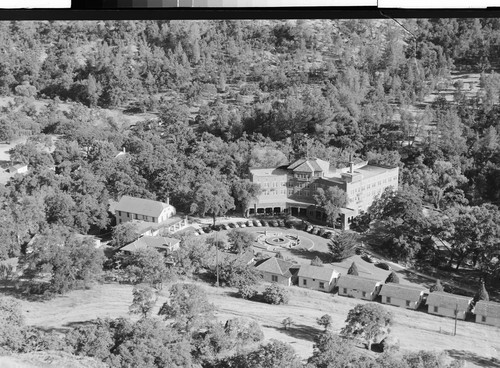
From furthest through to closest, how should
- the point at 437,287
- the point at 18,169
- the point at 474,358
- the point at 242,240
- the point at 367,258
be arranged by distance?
the point at 18,169 → the point at 242,240 → the point at 367,258 → the point at 437,287 → the point at 474,358

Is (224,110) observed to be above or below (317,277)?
above

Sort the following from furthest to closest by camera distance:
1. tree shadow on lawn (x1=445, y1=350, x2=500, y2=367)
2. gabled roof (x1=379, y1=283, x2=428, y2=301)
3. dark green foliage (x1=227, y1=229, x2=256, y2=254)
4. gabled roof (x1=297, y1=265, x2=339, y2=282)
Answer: dark green foliage (x1=227, y1=229, x2=256, y2=254)
gabled roof (x1=297, y1=265, x2=339, y2=282)
gabled roof (x1=379, y1=283, x2=428, y2=301)
tree shadow on lawn (x1=445, y1=350, x2=500, y2=367)

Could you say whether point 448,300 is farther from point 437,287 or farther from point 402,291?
point 402,291

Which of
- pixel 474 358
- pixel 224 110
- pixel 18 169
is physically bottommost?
pixel 474 358

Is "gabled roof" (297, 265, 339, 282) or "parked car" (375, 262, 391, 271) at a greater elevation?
"parked car" (375, 262, 391, 271)

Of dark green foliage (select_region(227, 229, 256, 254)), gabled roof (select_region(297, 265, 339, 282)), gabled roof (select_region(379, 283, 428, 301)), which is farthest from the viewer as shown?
dark green foliage (select_region(227, 229, 256, 254))

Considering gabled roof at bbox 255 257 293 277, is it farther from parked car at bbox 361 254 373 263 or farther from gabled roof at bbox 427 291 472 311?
gabled roof at bbox 427 291 472 311

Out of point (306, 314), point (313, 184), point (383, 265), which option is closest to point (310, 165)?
point (313, 184)

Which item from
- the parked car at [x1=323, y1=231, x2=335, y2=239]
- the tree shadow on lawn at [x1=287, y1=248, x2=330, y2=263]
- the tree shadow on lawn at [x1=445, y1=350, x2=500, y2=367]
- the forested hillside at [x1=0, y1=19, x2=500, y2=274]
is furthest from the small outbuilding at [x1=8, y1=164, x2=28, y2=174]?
the tree shadow on lawn at [x1=445, y1=350, x2=500, y2=367]
